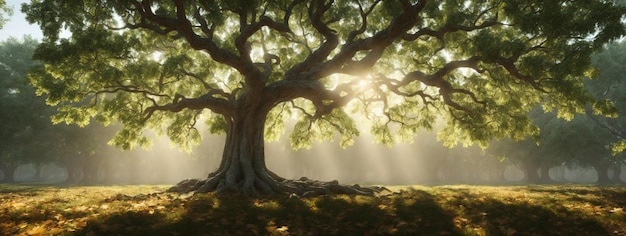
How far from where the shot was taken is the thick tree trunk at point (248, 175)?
47.3 feet

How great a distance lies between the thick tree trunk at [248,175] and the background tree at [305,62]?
0.21ft

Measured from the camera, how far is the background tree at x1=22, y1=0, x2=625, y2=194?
1334cm

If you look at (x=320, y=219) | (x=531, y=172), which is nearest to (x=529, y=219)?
(x=320, y=219)

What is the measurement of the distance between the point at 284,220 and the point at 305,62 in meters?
10.8

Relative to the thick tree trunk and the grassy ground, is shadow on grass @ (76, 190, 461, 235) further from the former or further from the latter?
the thick tree trunk

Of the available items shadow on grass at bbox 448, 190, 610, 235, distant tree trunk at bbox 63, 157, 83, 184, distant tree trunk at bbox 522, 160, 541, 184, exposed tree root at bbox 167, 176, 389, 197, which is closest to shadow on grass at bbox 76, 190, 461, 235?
shadow on grass at bbox 448, 190, 610, 235

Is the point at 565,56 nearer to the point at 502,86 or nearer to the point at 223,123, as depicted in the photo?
the point at 502,86

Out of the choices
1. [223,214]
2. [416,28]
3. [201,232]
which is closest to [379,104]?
[416,28]

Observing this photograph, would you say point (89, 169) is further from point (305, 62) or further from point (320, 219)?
point (320, 219)

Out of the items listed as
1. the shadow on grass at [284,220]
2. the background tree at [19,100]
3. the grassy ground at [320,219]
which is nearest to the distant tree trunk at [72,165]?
the background tree at [19,100]

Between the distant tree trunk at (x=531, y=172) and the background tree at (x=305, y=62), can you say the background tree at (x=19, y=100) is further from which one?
the distant tree trunk at (x=531, y=172)

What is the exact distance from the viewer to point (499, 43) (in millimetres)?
13594

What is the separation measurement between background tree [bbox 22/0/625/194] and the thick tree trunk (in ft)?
0.21

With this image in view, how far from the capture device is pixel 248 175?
15500 millimetres
